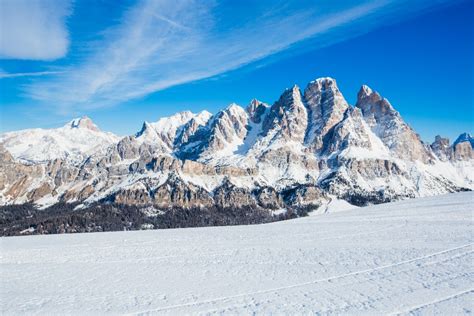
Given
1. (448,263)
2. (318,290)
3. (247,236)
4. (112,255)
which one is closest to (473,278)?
(448,263)

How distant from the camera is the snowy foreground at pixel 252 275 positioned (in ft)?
57.4

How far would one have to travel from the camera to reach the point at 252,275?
2250 cm

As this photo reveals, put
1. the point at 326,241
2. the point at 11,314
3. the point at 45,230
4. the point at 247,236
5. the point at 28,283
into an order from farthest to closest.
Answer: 1. the point at 45,230
2. the point at 247,236
3. the point at 326,241
4. the point at 28,283
5. the point at 11,314

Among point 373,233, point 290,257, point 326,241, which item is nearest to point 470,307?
point 290,257

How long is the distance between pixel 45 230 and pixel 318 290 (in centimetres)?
21054

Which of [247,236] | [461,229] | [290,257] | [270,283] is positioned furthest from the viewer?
[247,236]

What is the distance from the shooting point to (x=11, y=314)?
17422 mm

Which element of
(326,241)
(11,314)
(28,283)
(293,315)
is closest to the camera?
(293,315)

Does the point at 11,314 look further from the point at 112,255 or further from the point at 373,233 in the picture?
the point at 373,233

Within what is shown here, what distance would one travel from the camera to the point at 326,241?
1282 inches

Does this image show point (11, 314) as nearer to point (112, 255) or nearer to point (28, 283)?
point (28, 283)

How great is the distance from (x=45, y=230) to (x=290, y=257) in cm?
20378

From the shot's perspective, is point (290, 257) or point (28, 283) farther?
point (290, 257)

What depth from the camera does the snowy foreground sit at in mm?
17484
